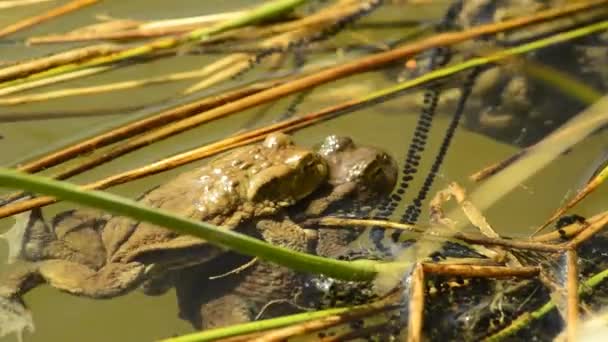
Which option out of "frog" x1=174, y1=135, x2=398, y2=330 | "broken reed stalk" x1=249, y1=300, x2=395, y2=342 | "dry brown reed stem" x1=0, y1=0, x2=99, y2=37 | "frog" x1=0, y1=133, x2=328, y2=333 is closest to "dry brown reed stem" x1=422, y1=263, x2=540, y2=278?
"broken reed stalk" x1=249, y1=300, x2=395, y2=342

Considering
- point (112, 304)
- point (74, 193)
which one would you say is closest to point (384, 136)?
point (112, 304)

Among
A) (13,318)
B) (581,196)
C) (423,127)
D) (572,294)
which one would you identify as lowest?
(13,318)

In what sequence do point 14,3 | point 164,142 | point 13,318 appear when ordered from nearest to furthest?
1. point 13,318
2. point 164,142
3. point 14,3

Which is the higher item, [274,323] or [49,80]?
[49,80]

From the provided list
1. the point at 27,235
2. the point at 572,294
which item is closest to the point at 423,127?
the point at 572,294

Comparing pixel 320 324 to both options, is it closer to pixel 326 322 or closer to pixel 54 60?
pixel 326 322

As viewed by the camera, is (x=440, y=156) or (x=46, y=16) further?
(x=46, y=16)

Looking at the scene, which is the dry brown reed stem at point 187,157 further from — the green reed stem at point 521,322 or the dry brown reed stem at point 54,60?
the green reed stem at point 521,322

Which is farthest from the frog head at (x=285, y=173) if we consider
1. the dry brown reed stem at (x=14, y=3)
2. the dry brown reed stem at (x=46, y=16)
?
the dry brown reed stem at (x=14, y=3)
